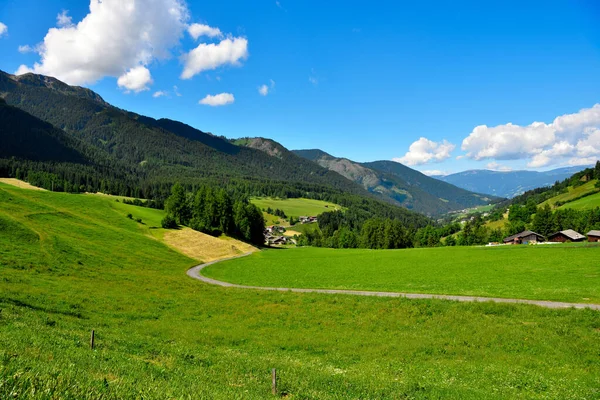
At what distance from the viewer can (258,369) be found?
15484 mm

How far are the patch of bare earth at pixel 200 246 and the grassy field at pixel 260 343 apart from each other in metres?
42.0

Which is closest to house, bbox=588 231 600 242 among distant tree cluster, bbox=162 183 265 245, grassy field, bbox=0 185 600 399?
grassy field, bbox=0 185 600 399

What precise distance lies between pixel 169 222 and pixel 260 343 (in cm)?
9192

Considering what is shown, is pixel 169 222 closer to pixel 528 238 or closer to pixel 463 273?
pixel 463 273

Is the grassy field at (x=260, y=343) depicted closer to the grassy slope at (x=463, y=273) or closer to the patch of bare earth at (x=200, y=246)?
the grassy slope at (x=463, y=273)

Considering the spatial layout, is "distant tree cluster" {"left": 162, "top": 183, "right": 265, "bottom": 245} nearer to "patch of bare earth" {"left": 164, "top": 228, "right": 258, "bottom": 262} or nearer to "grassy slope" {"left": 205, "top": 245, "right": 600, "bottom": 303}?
"patch of bare earth" {"left": 164, "top": 228, "right": 258, "bottom": 262}

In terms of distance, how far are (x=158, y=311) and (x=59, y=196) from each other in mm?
86582

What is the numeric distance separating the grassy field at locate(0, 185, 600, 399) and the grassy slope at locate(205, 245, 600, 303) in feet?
35.0

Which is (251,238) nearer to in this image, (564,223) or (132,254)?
(132,254)

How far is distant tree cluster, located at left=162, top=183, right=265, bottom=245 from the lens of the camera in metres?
115

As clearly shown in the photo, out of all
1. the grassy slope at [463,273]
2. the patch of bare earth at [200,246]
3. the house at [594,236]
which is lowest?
the patch of bare earth at [200,246]

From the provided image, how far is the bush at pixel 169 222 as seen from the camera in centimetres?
10390

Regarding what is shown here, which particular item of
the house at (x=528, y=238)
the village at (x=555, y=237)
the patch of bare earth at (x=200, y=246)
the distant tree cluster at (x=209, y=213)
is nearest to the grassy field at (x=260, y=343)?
the patch of bare earth at (x=200, y=246)

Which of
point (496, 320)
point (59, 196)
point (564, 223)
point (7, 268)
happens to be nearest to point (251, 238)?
point (59, 196)
